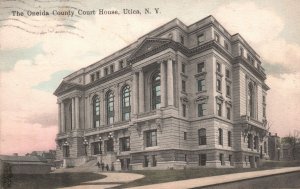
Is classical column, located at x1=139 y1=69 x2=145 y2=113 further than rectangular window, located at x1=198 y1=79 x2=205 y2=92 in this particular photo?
Yes

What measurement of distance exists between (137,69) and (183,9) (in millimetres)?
15505

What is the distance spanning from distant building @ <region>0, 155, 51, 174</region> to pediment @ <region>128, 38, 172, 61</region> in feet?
42.8

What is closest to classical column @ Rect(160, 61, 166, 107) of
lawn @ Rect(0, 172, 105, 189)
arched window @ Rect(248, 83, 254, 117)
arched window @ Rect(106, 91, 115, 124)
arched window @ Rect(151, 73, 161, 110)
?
arched window @ Rect(151, 73, 161, 110)

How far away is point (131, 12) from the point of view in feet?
56.7

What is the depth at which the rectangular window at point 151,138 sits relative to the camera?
31355mm

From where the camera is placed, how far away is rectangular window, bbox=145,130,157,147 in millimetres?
31355

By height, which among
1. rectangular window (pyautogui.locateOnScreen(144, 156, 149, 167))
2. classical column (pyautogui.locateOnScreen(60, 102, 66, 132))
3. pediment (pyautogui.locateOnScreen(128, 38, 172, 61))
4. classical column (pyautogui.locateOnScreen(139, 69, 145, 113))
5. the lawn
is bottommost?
rectangular window (pyautogui.locateOnScreen(144, 156, 149, 167))

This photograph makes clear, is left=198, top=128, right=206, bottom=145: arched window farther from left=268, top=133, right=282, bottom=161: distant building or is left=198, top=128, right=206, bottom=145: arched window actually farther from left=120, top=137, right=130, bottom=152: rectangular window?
left=120, top=137, right=130, bottom=152: rectangular window

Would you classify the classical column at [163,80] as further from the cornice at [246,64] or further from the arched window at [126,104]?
the arched window at [126,104]

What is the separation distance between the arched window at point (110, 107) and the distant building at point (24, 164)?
1623cm

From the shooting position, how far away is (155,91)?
33031mm

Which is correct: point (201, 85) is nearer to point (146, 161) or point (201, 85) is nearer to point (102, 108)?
point (146, 161)

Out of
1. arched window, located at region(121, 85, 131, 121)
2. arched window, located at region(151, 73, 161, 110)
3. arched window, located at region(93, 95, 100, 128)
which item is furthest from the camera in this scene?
arched window, located at region(93, 95, 100, 128)

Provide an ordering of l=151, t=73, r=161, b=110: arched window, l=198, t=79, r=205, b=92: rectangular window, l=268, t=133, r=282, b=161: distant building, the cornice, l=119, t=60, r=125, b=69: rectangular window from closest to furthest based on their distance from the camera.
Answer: l=198, t=79, r=205, b=92: rectangular window
the cornice
l=151, t=73, r=161, b=110: arched window
l=268, t=133, r=282, b=161: distant building
l=119, t=60, r=125, b=69: rectangular window
